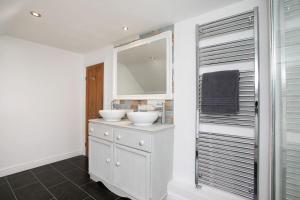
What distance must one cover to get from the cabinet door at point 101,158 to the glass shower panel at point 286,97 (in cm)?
170

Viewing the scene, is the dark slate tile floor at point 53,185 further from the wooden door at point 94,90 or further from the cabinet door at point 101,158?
the wooden door at point 94,90

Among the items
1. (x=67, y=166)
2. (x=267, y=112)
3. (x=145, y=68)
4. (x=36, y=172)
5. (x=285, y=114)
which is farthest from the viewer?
(x=67, y=166)

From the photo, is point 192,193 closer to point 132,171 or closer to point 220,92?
point 132,171

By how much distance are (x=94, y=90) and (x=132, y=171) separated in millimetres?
1999

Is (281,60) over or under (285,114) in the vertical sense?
over

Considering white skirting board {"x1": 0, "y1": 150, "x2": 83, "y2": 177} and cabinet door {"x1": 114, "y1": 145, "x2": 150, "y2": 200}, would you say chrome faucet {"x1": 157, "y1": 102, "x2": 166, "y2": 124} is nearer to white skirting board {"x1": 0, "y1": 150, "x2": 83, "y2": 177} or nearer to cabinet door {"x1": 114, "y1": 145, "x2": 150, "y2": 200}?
cabinet door {"x1": 114, "y1": 145, "x2": 150, "y2": 200}

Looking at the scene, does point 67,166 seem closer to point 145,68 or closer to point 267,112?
point 145,68

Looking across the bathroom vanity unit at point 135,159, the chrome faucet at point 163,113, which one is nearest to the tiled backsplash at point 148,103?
the chrome faucet at point 163,113

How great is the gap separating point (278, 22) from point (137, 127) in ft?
4.94

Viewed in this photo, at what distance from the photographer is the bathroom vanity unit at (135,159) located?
5.32ft

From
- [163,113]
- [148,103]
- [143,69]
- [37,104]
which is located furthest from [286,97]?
[37,104]

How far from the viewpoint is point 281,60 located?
1068mm

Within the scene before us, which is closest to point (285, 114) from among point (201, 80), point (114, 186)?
point (201, 80)

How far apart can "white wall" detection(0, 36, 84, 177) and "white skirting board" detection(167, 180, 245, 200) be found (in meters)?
2.40
